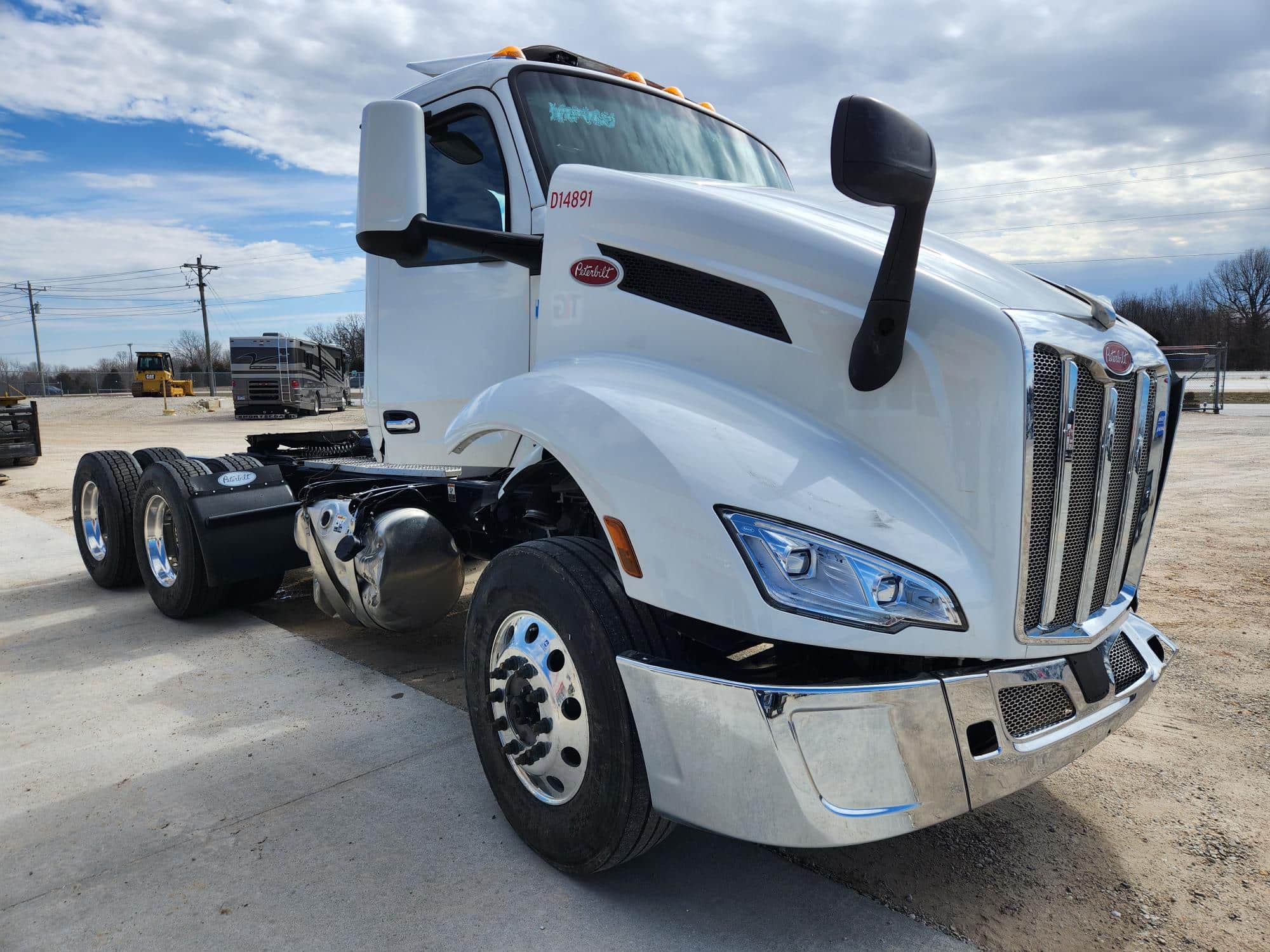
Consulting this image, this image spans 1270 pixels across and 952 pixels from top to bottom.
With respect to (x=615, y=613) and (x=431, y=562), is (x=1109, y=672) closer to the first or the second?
(x=615, y=613)

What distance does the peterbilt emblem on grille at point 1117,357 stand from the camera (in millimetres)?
2347

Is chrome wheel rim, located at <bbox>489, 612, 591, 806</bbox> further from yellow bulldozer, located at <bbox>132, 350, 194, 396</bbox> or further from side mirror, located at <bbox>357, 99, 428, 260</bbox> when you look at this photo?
yellow bulldozer, located at <bbox>132, 350, 194, 396</bbox>

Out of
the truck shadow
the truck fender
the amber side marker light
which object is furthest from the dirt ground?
the amber side marker light

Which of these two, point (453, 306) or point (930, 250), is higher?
point (930, 250)

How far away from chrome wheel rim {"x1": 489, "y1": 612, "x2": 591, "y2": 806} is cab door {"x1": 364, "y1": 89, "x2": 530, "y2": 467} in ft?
3.91

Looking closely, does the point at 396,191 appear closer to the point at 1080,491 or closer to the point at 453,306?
the point at 453,306

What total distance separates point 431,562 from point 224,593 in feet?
6.95

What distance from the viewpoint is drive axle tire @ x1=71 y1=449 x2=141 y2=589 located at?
20.1ft

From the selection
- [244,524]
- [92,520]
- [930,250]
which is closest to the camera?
[930,250]

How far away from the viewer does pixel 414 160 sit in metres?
3.02

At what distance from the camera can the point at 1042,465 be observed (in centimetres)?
220

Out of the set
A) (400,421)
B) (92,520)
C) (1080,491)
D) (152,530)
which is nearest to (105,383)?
(92,520)

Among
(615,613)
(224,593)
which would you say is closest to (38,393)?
(224,593)

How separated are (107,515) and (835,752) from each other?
5.92 metres
